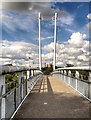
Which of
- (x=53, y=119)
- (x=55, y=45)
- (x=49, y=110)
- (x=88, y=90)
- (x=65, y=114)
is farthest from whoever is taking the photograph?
(x=55, y=45)

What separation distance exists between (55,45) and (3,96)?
75.4m

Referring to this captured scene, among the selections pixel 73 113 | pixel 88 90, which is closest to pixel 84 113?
pixel 73 113

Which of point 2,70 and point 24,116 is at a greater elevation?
point 2,70

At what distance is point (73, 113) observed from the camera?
10.9 meters

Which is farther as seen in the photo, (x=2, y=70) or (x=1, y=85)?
(x=1, y=85)

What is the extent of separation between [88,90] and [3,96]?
8.16 m

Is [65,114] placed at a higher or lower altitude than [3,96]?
lower

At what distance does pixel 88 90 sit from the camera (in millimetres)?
15125

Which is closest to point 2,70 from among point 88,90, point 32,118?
point 32,118

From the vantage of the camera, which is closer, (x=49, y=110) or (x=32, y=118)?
(x=32, y=118)

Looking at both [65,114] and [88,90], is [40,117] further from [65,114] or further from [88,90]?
[88,90]

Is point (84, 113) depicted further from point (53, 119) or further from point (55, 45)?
point (55, 45)

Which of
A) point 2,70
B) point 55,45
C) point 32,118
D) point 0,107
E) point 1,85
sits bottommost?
point 32,118

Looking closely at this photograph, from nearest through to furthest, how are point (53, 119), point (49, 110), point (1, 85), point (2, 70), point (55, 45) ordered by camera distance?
point (2, 70)
point (1, 85)
point (53, 119)
point (49, 110)
point (55, 45)
